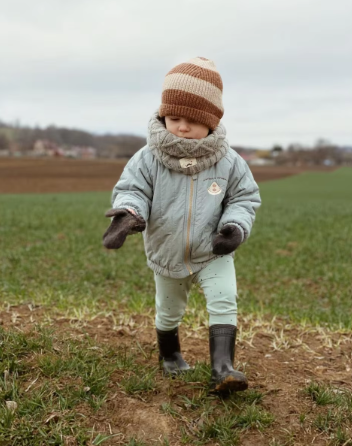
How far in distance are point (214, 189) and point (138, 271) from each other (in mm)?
5313

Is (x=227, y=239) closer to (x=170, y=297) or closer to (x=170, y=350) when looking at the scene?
(x=170, y=297)

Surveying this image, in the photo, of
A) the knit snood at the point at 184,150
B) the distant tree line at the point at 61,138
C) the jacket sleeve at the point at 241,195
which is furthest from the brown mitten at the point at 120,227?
the distant tree line at the point at 61,138

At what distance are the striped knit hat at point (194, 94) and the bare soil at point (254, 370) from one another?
1576 mm

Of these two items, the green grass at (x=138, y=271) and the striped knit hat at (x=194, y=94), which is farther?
the green grass at (x=138, y=271)

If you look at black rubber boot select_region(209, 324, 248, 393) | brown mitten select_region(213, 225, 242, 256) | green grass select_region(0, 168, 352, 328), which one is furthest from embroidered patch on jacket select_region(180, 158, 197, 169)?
green grass select_region(0, 168, 352, 328)

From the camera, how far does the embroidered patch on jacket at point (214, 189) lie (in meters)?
2.85

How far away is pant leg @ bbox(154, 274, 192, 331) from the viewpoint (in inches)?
118

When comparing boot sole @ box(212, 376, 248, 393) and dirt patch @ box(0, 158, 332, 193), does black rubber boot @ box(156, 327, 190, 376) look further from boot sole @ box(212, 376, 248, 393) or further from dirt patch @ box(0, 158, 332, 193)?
dirt patch @ box(0, 158, 332, 193)

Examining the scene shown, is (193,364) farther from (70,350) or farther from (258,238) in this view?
(258,238)

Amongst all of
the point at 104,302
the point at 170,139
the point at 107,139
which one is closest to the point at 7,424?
the point at 170,139

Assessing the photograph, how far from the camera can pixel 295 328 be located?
4.25 meters

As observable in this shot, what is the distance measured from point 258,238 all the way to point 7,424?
8.96m

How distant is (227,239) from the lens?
268 centimetres

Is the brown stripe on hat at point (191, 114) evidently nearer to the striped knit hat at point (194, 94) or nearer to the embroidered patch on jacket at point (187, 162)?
the striped knit hat at point (194, 94)
